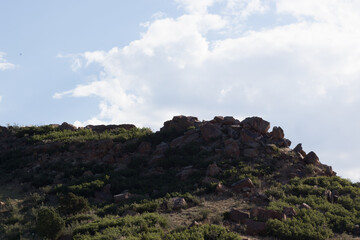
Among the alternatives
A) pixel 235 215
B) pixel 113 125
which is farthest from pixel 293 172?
pixel 113 125

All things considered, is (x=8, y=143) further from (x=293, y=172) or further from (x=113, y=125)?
(x=293, y=172)

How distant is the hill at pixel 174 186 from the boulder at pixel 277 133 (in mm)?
65

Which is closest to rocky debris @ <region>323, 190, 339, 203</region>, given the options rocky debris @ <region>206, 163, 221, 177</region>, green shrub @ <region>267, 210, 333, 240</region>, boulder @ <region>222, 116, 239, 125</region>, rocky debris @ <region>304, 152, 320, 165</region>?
green shrub @ <region>267, 210, 333, 240</region>

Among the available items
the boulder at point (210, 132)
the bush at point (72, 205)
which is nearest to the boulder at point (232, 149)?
the boulder at point (210, 132)

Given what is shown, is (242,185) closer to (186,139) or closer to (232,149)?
(232,149)

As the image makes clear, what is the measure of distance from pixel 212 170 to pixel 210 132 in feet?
16.4

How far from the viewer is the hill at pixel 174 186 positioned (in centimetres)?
1320

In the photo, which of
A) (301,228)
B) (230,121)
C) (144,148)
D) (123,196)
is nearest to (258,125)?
(230,121)

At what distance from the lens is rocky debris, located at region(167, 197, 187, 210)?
15.4 metres

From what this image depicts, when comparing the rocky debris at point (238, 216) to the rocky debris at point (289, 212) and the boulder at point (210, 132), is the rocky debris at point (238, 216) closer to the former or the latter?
the rocky debris at point (289, 212)

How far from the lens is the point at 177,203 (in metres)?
15.6

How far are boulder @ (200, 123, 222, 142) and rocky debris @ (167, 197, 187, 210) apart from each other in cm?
844

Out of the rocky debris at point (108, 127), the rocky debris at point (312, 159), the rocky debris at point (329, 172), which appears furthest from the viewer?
the rocky debris at point (108, 127)

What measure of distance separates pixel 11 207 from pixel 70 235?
17.9ft
